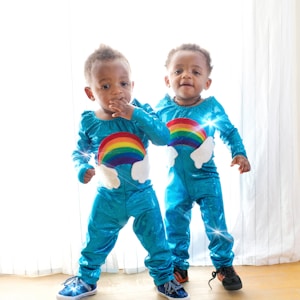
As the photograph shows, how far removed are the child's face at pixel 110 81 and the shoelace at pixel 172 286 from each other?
23.9 inches

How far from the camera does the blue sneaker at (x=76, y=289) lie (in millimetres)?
1422

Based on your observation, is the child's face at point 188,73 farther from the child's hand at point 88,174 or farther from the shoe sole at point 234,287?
the shoe sole at point 234,287

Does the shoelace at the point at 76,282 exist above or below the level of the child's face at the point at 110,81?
below

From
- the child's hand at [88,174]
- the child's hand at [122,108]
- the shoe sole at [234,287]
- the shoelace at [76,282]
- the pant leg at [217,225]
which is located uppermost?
the child's hand at [122,108]

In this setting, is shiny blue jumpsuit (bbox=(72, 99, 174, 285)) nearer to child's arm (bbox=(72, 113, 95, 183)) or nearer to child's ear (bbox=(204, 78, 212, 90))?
child's arm (bbox=(72, 113, 95, 183))

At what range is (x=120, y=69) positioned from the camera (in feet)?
4.42

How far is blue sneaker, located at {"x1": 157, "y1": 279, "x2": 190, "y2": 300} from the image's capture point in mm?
1405

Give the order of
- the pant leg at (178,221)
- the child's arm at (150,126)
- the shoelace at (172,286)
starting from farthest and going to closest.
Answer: the pant leg at (178,221) < the shoelace at (172,286) < the child's arm at (150,126)

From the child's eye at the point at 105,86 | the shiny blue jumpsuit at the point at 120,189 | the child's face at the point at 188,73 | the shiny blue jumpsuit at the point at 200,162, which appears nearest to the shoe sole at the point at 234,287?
the shiny blue jumpsuit at the point at 200,162

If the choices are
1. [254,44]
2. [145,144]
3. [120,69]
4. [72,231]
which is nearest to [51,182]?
[72,231]

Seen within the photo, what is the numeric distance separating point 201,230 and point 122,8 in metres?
0.88

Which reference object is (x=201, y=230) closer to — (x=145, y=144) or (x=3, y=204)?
(x=145, y=144)

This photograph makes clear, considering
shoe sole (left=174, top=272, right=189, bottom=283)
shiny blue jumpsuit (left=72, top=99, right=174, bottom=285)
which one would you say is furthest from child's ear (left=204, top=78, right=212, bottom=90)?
shoe sole (left=174, top=272, right=189, bottom=283)

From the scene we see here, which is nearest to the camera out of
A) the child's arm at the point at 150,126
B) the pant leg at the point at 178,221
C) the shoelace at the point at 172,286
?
the child's arm at the point at 150,126
